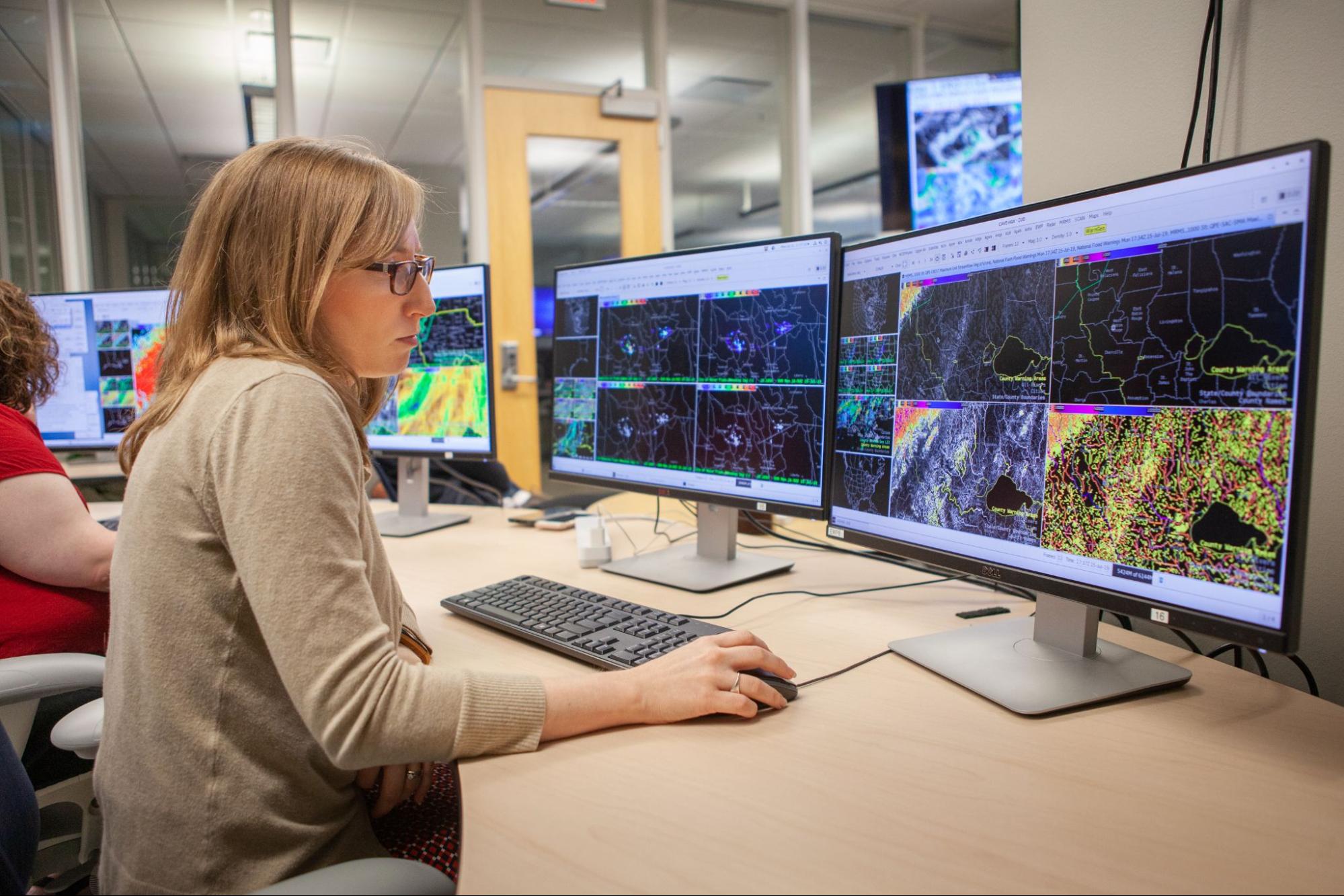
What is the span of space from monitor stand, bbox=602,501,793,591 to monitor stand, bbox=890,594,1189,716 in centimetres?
39

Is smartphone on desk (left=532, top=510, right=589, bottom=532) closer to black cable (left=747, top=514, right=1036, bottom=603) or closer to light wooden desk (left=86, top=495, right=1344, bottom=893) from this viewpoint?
black cable (left=747, top=514, right=1036, bottom=603)

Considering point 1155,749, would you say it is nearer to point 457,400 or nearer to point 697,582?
point 697,582

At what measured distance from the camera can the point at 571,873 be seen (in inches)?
23.1

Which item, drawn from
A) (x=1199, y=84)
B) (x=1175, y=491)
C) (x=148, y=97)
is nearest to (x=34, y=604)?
(x=1175, y=491)

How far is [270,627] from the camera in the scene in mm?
699

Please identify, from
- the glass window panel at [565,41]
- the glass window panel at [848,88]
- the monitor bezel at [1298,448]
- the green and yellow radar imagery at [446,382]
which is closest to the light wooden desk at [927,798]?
the monitor bezel at [1298,448]

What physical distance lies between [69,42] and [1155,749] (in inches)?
187

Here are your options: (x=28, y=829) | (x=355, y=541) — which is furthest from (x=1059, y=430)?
(x=28, y=829)

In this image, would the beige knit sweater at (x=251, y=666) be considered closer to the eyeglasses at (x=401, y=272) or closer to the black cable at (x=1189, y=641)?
the eyeglasses at (x=401, y=272)

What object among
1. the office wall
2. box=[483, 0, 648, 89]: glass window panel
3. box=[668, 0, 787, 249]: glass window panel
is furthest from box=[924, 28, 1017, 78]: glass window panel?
the office wall

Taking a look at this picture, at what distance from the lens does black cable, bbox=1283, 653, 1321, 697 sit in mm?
921

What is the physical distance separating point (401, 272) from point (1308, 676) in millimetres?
1118

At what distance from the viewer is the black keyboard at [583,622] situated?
3.16ft

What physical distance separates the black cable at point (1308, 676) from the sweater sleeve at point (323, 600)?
85cm
